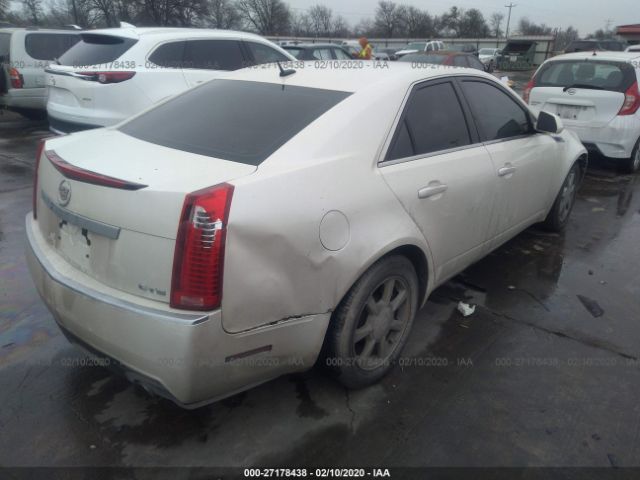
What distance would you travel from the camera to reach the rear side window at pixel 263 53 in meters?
7.63

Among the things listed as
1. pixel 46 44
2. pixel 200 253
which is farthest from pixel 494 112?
pixel 46 44

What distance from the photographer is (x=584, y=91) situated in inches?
260

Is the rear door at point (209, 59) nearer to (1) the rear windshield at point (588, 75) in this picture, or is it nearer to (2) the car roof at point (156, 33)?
(2) the car roof at point (156, 33)

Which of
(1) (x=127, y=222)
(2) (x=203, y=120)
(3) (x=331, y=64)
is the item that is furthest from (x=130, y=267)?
(3) (x=331, y=64)

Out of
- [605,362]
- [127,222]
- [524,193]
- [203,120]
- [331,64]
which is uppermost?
[331,64]

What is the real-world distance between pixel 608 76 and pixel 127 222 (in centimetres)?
687

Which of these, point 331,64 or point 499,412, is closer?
point 499,412

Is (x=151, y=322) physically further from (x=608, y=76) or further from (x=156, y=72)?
(x=608, y=76)

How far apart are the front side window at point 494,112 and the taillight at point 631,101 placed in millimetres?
3378

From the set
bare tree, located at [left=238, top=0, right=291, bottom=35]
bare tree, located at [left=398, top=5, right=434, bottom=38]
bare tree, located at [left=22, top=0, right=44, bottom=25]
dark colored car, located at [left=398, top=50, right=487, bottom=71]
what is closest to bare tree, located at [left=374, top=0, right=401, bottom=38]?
Answer: bare tree, located at [left=398, top=5, right=434, bottom=38]

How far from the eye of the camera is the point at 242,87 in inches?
118

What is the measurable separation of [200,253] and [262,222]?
26cm

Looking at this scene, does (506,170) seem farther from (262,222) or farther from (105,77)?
(105,77)

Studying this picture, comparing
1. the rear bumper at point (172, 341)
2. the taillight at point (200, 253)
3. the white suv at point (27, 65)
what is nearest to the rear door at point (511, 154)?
the rear bumper at point (172, 341)
